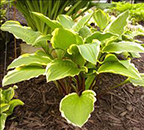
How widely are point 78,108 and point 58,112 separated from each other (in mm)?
299

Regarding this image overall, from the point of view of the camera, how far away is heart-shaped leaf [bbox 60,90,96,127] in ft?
3.34

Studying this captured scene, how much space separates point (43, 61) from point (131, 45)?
56 cm

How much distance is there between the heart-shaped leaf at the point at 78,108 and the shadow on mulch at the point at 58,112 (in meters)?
0.21

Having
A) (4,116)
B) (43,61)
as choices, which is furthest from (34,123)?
(43,61)

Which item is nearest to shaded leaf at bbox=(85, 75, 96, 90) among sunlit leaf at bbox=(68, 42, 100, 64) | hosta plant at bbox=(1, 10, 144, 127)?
hosta plant at bbox=(1, 10, 144, 127)

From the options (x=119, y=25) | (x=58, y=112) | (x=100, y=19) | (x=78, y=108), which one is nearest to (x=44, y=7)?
(x=100, y=19)

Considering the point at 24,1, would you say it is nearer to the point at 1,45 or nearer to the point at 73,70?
the point at 1,45

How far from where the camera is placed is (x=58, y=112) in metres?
1.33

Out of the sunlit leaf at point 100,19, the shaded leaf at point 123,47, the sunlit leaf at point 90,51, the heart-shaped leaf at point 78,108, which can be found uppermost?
the sunlit leaf at point 90,51

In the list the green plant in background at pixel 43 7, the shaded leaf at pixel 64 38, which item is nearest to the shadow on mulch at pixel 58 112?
the shaded leaf at pixel 64 38

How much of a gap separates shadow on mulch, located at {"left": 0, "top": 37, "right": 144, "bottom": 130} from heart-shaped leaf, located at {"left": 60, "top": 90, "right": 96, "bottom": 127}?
21 centimetres

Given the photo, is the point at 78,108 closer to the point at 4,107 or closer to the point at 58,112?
the point at 58,112

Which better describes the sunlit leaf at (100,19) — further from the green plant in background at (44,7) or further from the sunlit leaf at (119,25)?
the green plant in background at (44,7)

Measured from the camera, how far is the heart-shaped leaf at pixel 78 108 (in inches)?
40.0
